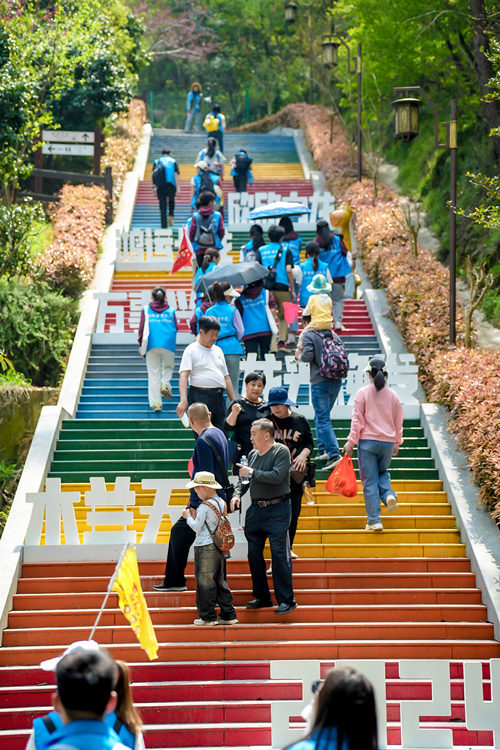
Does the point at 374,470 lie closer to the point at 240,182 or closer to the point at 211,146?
the point at 211,146

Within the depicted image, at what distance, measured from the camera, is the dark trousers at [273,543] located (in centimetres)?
905

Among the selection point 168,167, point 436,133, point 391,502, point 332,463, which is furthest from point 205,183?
point 391,502

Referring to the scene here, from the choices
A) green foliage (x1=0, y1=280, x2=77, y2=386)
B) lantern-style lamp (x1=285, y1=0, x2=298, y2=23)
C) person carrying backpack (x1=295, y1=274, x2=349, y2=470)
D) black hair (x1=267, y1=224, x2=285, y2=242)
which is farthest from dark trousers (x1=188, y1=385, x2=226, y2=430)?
lantern-style lamp (x1=285, y1=0, x2=298, y2=23)

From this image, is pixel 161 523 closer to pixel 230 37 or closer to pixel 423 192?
pixel 423 192

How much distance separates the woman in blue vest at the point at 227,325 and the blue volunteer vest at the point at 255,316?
0.86 meters

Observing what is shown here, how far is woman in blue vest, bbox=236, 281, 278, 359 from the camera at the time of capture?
1320 cm

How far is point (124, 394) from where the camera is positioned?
1413 centimetres

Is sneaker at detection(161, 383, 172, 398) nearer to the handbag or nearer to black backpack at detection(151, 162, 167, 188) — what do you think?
the handbag

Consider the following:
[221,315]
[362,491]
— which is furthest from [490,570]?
[221,315]

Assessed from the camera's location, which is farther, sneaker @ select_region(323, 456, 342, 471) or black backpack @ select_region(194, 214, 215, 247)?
black backpack @ select_region(194, 214, 215, 247)

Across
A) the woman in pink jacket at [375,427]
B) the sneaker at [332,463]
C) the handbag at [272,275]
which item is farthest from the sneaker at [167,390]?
the woman in pink jacket at [375,427]

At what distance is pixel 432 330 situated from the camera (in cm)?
1416

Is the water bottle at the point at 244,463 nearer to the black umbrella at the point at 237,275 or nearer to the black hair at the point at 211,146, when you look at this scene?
the black umbrella at the point at 237,275

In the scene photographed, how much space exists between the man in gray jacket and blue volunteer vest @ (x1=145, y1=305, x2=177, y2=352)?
416 centimetres
